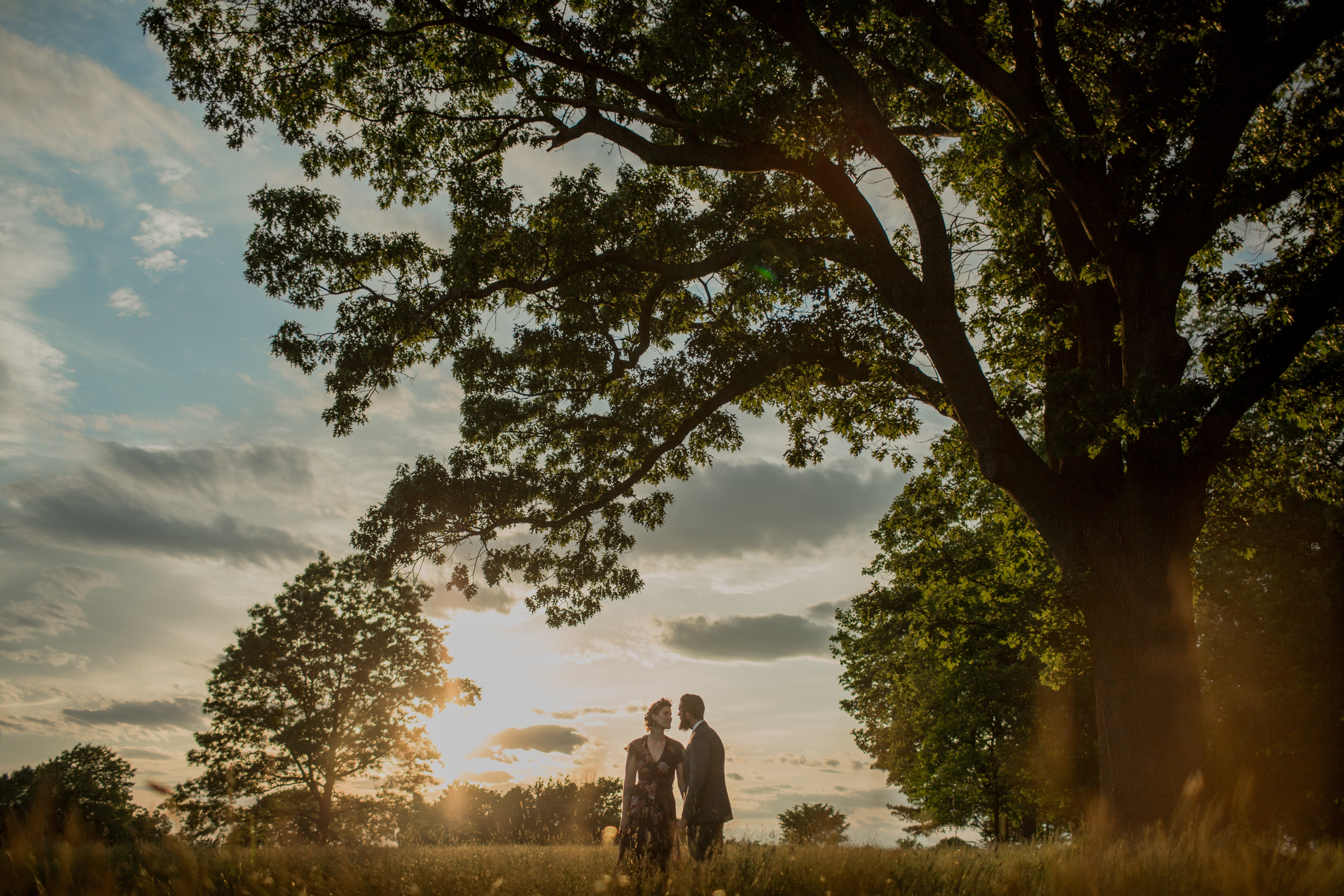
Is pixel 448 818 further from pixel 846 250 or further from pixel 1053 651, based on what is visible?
pixel 846 250

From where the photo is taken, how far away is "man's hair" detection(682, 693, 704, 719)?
7.46 meters

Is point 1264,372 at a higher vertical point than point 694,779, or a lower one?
higher

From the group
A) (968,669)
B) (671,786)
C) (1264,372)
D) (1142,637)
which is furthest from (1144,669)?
(968,669)

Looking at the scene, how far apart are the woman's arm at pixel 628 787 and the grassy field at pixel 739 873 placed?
1.16 ft

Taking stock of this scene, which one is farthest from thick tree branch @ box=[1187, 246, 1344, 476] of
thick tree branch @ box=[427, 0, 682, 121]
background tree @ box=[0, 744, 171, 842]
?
background tree @ box=[0, 744, 171, 842]

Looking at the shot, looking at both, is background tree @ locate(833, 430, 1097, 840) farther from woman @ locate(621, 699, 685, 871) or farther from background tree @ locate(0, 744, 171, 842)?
background tree @ locate(0, 744, 171, 842)

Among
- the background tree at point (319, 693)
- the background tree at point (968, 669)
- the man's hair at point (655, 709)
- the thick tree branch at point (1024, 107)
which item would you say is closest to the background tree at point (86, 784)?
the background tree at point (319, 693)

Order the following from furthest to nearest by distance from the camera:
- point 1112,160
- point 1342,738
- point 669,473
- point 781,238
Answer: point 1342,738
point 669,473
point 1112,160
point 781,238

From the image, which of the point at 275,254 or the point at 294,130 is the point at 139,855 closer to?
the point at 275,254

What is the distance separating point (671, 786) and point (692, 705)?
78cm

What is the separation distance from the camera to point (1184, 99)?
412 inches

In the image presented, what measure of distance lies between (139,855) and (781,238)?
10154 millimetres

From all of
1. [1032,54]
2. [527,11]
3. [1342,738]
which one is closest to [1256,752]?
[1342,738]

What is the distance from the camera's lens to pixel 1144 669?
8609 mm
